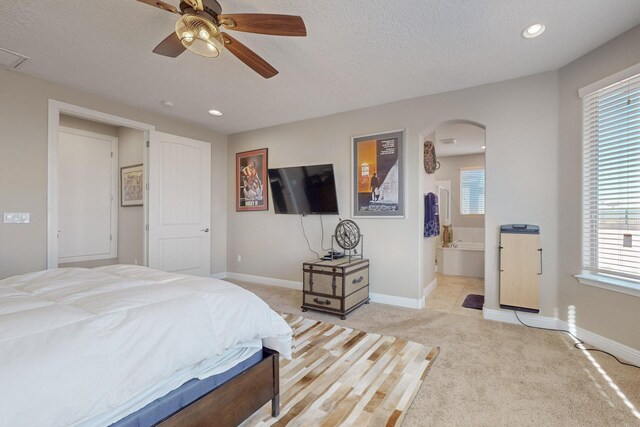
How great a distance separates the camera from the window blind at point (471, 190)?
6305 millimetres

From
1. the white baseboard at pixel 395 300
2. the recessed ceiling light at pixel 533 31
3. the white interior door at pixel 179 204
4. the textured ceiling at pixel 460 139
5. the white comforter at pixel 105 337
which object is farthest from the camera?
the textured ceiling at pixel 460 139

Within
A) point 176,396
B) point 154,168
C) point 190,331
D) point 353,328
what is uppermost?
point 154,168

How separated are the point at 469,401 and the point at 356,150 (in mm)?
2901

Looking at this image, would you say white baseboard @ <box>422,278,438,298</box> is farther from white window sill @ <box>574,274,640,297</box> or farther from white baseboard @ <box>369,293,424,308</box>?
white window sill @ <box>574,274,640,297</box>

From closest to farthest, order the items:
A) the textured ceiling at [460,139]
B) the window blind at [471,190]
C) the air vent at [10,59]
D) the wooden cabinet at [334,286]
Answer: the air vent at [10,59] < the wooden cabinet at [334,286] < the textured ceiling at [460,139] < the window blind at [471,190]

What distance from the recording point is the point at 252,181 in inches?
190

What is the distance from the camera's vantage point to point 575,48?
245cm

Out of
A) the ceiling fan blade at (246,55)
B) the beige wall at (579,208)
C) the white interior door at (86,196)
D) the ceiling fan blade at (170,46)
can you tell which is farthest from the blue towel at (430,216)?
the white interior door at (86,196)

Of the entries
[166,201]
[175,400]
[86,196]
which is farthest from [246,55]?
[86,196]

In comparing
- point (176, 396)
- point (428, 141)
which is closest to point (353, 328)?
point (176, 396)

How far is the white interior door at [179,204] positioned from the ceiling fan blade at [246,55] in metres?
2.57

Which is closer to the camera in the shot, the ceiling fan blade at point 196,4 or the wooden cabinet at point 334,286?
the ceiling fan blade at point 196,4

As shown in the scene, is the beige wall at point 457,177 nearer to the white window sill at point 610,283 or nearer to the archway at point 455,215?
the archway at point 455,215

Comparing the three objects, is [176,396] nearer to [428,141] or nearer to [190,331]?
[190,331]
